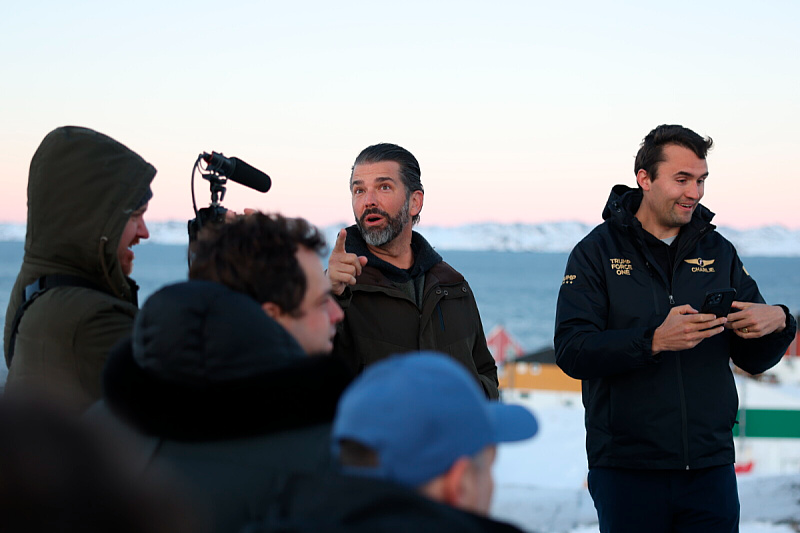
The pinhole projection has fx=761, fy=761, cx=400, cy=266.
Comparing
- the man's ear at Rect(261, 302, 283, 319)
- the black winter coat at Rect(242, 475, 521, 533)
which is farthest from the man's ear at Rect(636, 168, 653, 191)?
the black winter coat at Rect(242, 475, 521, 533)

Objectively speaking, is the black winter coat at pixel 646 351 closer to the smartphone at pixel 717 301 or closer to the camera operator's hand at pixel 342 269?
the smartphone at pixel 717 301

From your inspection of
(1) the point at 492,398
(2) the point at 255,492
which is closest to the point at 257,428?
(2) the point at 255,492

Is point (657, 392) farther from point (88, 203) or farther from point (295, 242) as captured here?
point (88, 203)

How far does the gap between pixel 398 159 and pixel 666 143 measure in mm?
1209

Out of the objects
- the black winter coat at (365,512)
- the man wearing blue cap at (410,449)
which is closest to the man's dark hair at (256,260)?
the man wearing blue cap at (410,449)

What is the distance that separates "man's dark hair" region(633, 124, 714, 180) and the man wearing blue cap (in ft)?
8.39

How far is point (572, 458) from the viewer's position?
341 inches

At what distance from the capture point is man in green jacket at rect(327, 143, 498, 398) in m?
3.07

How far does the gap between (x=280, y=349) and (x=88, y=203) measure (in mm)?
1055

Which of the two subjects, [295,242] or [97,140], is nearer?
[295,242]

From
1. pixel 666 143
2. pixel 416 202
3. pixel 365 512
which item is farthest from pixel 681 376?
pixel 365 512

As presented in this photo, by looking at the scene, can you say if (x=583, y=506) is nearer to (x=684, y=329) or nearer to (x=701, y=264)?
(x=701, y=264)

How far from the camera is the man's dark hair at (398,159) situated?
11.2ft

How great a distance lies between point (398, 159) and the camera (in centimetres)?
343
